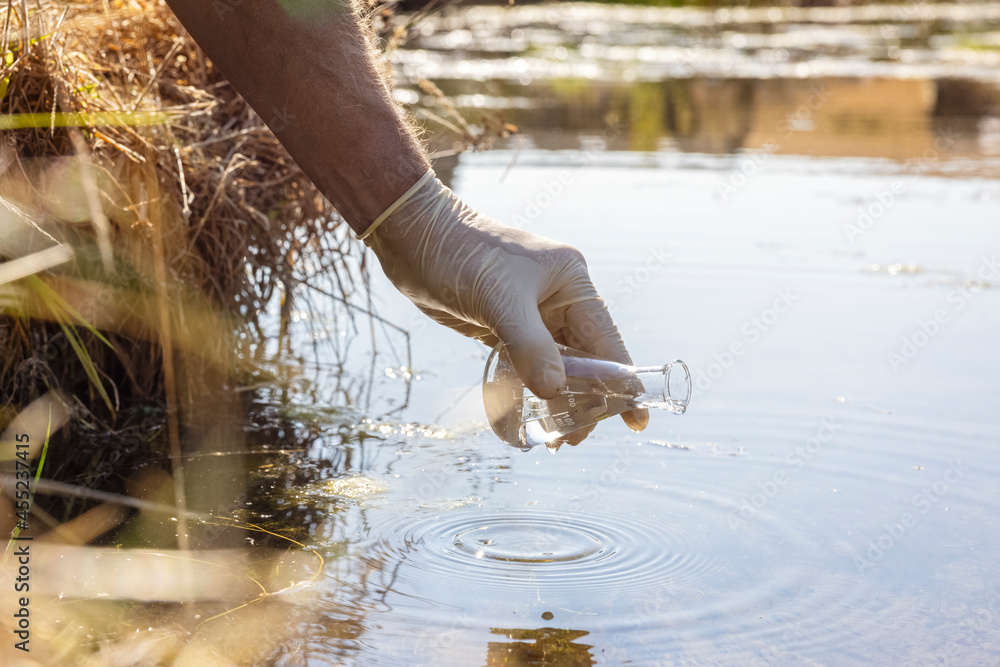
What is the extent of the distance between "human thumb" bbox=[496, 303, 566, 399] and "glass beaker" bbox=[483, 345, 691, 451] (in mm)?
97

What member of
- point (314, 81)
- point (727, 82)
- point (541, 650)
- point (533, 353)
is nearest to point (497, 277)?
point (533, 353)

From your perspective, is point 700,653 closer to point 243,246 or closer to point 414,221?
point 414,221

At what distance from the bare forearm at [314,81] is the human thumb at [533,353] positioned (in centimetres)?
40

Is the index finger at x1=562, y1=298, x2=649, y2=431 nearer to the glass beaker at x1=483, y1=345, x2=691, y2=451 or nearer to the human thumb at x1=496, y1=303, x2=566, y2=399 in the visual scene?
the glass beaker at x1=483, y1=345, x2=691, y2=451

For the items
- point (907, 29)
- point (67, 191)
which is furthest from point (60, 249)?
point (907, 29)

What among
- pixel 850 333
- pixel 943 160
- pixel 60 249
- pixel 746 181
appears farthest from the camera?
pixel 943 160

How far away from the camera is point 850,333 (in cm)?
394

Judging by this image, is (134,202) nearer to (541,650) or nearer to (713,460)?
(713,460)

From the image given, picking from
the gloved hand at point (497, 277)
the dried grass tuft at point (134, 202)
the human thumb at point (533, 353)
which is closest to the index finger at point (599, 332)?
the gloved hand at point (497, 277)

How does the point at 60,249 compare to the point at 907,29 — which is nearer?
the point at 60,249

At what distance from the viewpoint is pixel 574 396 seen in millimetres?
2393

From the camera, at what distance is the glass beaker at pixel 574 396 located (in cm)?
228

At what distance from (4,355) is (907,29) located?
22919mm

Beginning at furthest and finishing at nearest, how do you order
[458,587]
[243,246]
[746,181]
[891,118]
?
[891,118], [746,181], [243,246], [458,587]
